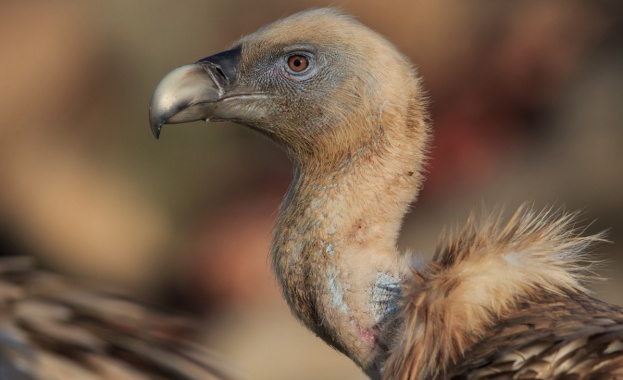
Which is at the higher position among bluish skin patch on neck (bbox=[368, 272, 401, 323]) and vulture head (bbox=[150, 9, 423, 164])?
vulture head (bbox=[150, 9, 423, 164])

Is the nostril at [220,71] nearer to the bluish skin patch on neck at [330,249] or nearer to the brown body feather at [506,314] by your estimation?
the bluish skin patch on neck at [330,249]

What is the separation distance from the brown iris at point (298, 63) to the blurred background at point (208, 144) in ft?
13.0

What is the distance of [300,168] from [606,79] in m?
4.87

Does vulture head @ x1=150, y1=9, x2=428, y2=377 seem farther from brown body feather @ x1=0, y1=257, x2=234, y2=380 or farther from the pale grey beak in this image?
brown body feather @ x1=0, y1=257, x2=234, y2=380

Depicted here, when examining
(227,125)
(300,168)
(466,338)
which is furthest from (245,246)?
(466,338)

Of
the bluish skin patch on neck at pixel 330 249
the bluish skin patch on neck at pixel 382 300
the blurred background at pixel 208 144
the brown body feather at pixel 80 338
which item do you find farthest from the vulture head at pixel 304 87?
the blurred background at pixel 208 144

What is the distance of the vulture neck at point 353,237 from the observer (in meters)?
2.72

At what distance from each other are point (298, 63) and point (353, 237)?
2.05 ft

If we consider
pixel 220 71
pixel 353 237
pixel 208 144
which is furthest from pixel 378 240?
pixel 208 144

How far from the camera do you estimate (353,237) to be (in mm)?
2834

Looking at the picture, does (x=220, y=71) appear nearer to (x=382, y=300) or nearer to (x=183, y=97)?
(x=183, y=97)

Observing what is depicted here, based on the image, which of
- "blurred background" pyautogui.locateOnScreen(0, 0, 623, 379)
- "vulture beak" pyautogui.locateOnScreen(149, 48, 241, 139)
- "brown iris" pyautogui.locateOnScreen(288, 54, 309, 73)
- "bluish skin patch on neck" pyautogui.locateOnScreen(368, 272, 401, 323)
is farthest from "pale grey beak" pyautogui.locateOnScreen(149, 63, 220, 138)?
"blurred background" pyautogui.locateOnScreen(0, 0, 623, 379)

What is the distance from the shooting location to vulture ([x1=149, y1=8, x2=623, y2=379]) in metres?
2.48

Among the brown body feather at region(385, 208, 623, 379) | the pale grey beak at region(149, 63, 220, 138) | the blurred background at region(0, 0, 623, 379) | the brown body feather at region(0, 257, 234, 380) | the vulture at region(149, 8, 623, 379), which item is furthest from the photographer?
the blurred background at region(0, 0, 623, 379)
